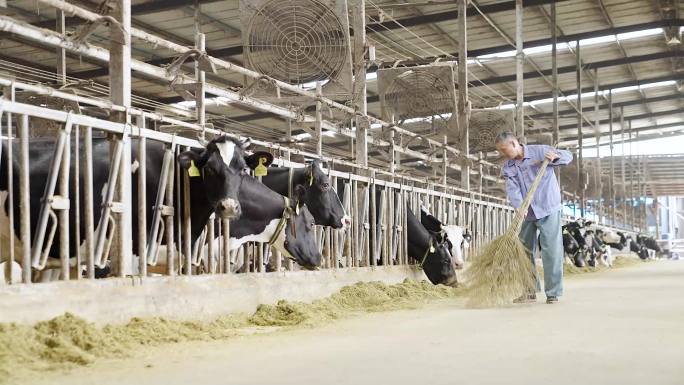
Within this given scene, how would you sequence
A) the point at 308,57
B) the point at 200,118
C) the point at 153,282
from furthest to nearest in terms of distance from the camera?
the point at 308,57 < the point at 200,118 < the point at 153,282

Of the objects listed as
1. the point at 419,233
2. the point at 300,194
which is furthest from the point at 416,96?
the point at 300,194

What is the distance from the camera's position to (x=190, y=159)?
20.7ft

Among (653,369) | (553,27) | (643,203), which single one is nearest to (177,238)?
(653,369)

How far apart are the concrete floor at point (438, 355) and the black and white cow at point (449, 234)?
489 cm

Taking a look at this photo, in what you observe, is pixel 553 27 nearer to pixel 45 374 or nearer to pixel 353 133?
pixel 353 133

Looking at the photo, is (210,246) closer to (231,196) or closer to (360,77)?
(231,196)

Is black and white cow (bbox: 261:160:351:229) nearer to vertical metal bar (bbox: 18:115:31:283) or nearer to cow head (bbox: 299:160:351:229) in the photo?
cow head (bbox: 299:160:351:229)

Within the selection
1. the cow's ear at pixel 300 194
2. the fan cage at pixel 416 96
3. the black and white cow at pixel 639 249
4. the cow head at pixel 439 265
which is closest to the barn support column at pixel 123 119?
the cow's ear at pixel 300 194

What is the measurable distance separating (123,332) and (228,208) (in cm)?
138

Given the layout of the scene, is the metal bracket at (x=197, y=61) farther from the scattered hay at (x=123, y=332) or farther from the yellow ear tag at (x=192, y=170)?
the scattered hay at (x=123, y=332)

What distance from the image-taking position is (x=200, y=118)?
26.2 ft

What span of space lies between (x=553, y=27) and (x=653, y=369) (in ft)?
59.5

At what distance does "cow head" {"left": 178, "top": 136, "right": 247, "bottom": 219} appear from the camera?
6.27 metres

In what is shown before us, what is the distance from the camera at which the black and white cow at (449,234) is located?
11398 mm
